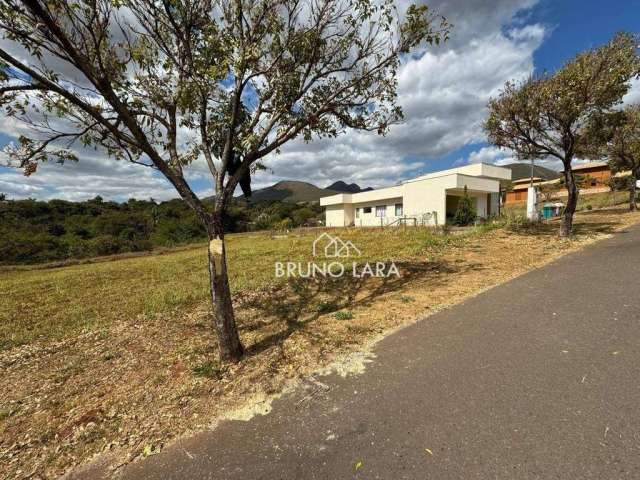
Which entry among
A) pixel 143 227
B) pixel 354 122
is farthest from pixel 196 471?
pixel 143 227

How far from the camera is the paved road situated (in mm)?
1855

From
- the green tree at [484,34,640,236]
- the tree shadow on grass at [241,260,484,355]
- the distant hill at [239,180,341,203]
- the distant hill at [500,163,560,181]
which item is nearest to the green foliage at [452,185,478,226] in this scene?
the green tree at [484,34,640,236]

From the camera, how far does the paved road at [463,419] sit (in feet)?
6.09

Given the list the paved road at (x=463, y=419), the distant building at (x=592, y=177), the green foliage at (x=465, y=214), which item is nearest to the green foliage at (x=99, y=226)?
the green foliage at (x=465, y=214)

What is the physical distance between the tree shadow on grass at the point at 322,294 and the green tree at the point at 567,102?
6.20 m

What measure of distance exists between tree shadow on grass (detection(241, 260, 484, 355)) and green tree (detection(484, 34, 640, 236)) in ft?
20.4

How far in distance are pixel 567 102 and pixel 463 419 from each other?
10.6 meters

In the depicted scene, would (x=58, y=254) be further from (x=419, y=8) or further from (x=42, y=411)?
(x=419, y=8)

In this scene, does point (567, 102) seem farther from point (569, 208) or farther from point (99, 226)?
point (99, 226)

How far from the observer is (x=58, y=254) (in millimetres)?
36562

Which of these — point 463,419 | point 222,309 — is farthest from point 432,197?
point 463,419

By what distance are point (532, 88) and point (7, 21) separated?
12.6 metres

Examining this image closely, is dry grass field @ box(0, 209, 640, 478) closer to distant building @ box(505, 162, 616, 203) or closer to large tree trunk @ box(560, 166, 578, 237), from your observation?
large tree trunk @ box(560, 166, 578, 237)

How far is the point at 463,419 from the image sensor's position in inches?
87.1
